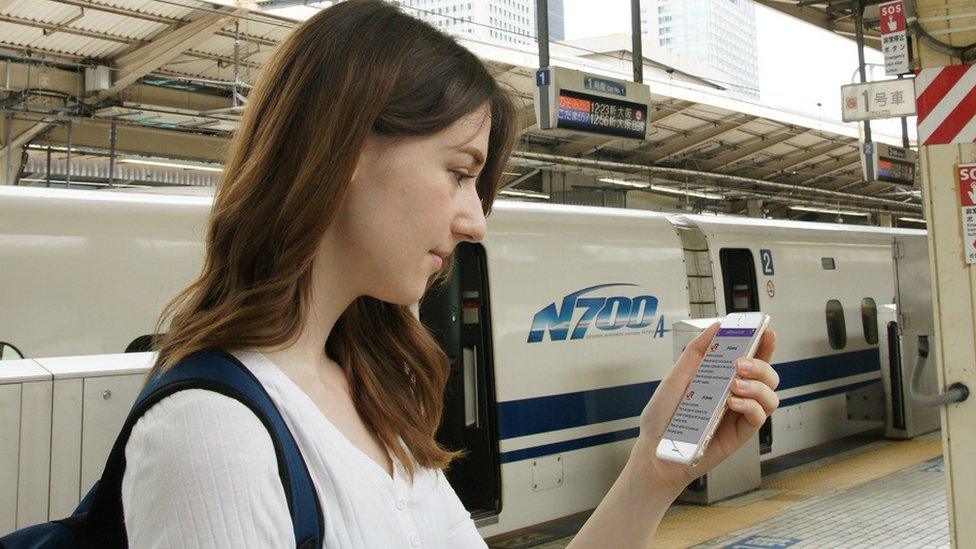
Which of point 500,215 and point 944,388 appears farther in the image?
point 500,215

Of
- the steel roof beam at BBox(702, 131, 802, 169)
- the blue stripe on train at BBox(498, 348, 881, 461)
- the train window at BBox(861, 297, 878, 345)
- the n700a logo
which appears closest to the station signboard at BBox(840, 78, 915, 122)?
the train window at BBox(861, 297, 878, 345)

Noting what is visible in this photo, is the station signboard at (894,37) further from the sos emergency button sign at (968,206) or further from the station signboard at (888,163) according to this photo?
the station signboard at (888,163)

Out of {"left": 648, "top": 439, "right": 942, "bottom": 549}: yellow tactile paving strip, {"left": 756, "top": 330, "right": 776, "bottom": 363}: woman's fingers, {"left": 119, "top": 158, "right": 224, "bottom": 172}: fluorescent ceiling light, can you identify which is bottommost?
{"left": 648, "top": 439, "right": 942, "bottom": 549}: yellow tactile paving strip

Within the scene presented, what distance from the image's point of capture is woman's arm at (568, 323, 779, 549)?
1391 millimetres

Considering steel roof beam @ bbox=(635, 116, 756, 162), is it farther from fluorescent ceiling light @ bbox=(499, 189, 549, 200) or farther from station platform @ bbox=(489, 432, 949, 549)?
station platform @ bbox=(489, 432, 949, 549)

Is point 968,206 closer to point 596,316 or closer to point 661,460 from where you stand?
point 596,316

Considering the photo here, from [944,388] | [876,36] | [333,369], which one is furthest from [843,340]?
[333,369]

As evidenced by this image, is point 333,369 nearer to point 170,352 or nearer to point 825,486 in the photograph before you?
point 170,352

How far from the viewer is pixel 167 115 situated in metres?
11.2

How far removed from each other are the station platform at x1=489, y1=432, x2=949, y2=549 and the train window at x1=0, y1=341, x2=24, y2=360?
3.66 metres

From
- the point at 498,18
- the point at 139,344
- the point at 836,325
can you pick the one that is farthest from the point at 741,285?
the point at 139,344

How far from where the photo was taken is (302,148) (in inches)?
45.4

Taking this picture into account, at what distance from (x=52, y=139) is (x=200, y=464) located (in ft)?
45.4

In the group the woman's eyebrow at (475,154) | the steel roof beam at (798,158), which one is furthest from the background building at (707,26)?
the woman's eyebrow at (475,154)
